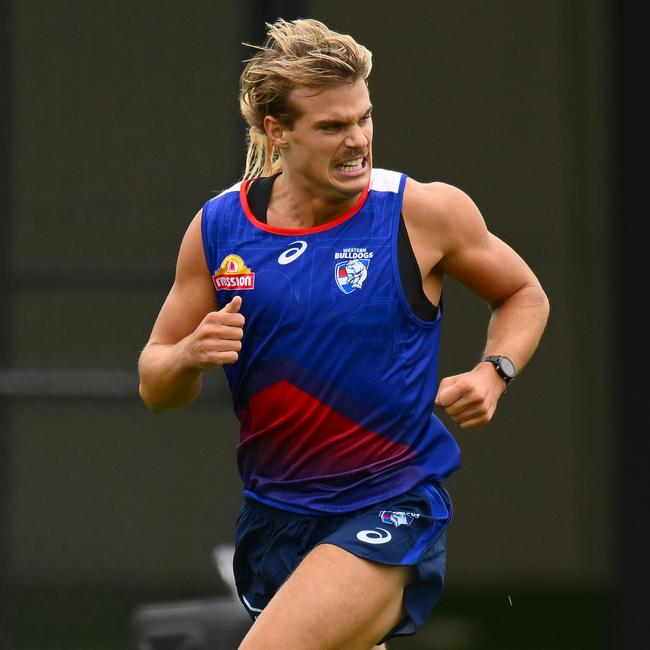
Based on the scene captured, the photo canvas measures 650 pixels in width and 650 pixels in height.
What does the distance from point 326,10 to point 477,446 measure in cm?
269

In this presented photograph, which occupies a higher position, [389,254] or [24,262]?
[389,254]

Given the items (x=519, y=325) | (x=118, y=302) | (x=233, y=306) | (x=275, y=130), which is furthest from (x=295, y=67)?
(x=118, y=302)

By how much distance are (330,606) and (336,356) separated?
0.60 meters

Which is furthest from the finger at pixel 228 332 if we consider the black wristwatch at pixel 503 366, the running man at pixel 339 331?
the black wristwatch at pixel 503 366

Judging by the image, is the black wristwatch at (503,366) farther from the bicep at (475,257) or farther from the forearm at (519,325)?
the bicep at (475,257)

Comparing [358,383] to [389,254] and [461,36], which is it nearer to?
[389,254]

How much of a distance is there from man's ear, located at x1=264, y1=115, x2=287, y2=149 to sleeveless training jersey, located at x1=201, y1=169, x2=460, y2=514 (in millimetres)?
209

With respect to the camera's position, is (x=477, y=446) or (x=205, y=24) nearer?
(x=205, y=24)

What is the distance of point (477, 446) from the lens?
9.18 metres

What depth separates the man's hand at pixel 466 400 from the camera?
3395mm

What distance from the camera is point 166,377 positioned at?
12.1ft

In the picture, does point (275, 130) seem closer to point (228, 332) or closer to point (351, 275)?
point (351, 275)

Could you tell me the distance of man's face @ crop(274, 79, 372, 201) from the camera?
143 inches

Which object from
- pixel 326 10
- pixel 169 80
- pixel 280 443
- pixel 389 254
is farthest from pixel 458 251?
pixel 326 10
